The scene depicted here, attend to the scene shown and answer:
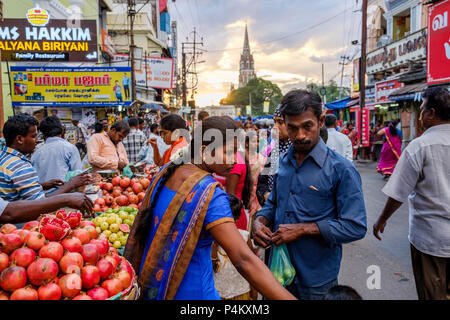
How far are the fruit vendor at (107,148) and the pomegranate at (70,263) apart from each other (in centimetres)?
467

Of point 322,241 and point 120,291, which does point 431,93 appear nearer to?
point 322,241

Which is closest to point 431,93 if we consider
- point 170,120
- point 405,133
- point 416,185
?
point 416,185

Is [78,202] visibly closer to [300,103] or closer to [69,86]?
[300,103]

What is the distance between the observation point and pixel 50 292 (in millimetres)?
1565

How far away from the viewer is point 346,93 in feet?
253

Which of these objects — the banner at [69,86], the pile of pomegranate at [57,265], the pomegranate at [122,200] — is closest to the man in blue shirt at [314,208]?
the pile of pomegranate at [57,265]

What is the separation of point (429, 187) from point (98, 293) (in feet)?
7.68

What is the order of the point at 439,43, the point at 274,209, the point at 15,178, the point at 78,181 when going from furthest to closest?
the point at 439,43 → the point at 78,181 → the point at 15,178 → the point at 274,209

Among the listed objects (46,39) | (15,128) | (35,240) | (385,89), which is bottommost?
(35,240)

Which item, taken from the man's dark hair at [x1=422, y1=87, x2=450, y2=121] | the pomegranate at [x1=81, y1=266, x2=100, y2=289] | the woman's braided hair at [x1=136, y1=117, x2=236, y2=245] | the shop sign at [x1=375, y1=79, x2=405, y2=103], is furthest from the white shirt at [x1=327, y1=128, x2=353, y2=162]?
the shop sign at [x1=375, y1=79, x2=405, y2=103]

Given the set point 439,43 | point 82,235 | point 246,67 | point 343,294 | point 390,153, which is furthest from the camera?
point 246,67

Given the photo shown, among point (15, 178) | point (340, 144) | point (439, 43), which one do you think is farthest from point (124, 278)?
point (439, 43)

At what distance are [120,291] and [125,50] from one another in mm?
34920
